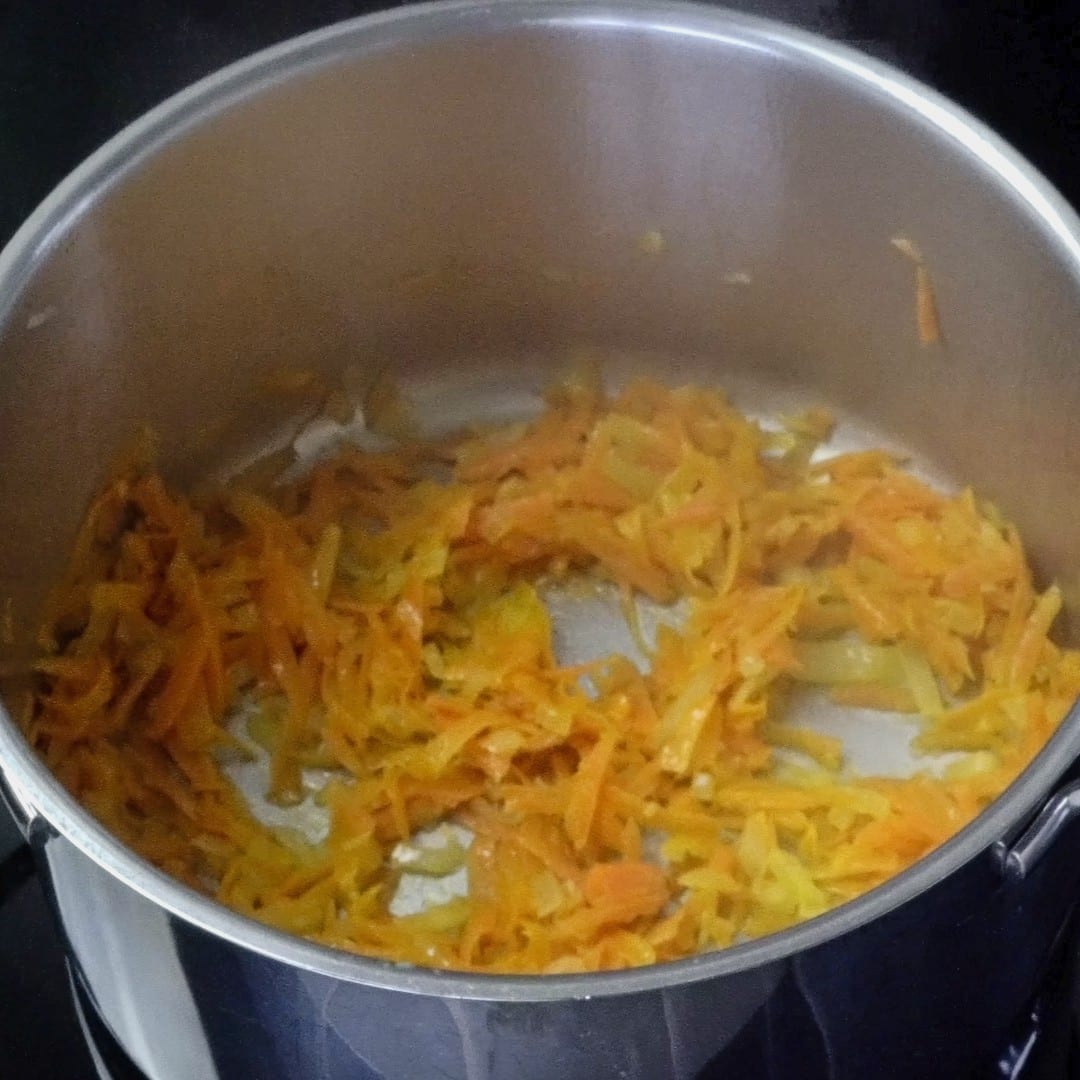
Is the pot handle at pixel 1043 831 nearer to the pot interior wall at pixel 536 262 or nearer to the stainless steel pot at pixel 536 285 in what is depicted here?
the stainless steel pot at pixel 536 285

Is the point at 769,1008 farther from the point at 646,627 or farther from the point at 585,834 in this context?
the point at 646,627

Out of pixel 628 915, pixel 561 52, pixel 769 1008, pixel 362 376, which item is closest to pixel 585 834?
pixel 628 915

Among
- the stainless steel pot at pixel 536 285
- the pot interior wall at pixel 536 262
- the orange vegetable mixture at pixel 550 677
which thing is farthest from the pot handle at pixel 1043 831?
the pot interior wall at pixel 536 262

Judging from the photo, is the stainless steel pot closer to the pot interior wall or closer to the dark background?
the pot interior wall

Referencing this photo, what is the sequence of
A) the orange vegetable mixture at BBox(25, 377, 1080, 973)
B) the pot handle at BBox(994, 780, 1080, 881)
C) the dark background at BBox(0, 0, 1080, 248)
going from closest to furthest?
1. the pot handle at BBox(994, 780, 1080, 881)
2. the orange vegetable mixture at BBox(25, 377, 1080, 973)
3. the dark background at BBox(0, 0, 1080, 248)

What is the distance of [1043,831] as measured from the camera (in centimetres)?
87

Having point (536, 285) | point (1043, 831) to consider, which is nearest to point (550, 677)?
point (536, 285)

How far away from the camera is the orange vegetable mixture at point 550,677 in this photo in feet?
4.11

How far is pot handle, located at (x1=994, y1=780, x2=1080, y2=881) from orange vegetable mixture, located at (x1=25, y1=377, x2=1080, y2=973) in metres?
0.35

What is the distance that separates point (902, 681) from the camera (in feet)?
4.65

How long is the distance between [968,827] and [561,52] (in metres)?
0.90

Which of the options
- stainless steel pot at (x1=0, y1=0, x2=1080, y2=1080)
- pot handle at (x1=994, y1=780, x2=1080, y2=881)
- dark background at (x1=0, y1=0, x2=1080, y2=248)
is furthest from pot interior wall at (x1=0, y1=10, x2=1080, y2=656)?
pot handle at (x1=994, y1=780, x2=1080, y2=881)

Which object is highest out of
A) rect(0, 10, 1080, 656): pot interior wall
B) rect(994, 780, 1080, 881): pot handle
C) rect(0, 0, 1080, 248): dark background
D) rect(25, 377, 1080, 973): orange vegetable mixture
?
rect(0, 0, 1080, 248): dark background

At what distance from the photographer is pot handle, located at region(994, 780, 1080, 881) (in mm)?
868
